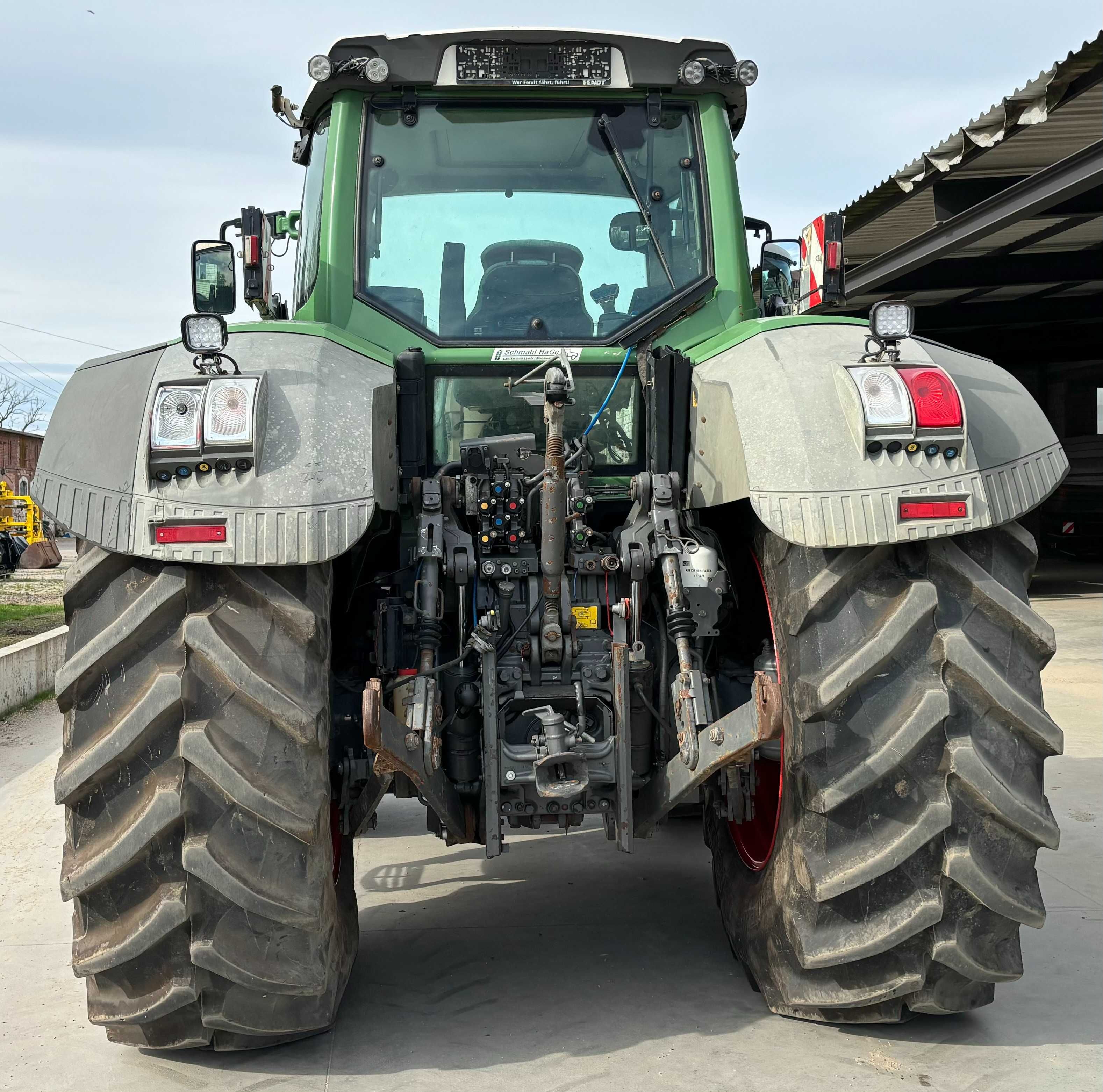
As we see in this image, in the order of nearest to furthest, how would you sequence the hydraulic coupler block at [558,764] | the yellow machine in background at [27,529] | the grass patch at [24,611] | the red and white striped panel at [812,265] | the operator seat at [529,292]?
1. the hydraulic coupler block at [558,764]
2. the operator seat at [529,292]
3. the red and white striped panel at [812,265]
4. the grass patch at [24,611]
5. the yellow machine in background at [27,529]

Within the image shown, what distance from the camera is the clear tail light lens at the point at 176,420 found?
276 cm

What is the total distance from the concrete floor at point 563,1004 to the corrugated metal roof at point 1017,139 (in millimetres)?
5456

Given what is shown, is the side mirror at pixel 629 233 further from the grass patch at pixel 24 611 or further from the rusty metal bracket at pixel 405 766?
the grass patch at pixel 24 611

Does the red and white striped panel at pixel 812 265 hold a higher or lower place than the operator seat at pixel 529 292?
higher

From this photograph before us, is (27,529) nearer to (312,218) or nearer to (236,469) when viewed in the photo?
(312,218)

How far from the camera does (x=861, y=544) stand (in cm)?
276

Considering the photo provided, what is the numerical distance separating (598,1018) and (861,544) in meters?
1.60

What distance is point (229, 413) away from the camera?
9.12ft

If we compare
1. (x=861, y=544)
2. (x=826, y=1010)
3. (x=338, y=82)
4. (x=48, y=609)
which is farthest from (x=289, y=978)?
(x=48, y=609)

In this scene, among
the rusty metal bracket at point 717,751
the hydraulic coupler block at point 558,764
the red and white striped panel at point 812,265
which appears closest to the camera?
the rusty metal bracket at point 717,751

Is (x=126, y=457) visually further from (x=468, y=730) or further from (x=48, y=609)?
(x=48, y=609)

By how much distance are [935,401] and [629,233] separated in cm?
147

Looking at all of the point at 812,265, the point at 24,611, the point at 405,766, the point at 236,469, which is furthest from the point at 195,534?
the point at 24,611

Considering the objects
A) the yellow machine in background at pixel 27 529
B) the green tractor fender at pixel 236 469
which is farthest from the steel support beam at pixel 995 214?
the yellow machine in background at pixel 27 529
